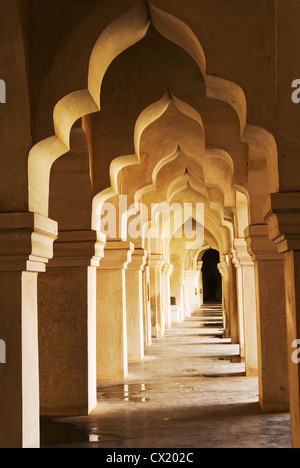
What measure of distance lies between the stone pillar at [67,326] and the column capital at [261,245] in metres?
2.20

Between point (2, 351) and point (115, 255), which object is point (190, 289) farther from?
point (2, 351)

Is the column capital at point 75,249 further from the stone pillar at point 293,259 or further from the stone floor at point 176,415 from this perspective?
the stone pillar at point 293,259

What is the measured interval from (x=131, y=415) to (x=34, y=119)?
4415mm

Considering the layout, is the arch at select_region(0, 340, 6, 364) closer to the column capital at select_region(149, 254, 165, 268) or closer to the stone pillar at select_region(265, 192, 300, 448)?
the stone pillar at select_region(265, 192, 300, 448)

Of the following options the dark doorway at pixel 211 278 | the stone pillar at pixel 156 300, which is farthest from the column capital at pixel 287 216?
the dark doorway at pixel 211 278

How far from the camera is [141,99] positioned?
7422 mm

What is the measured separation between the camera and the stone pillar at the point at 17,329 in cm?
462

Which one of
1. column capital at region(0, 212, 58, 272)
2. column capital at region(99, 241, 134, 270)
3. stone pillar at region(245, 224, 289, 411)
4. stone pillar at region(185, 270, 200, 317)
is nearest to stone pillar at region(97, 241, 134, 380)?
column capital at region(99, 241, 134, 270)

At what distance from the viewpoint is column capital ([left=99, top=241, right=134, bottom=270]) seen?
10.1 meters

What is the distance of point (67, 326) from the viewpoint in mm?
7723

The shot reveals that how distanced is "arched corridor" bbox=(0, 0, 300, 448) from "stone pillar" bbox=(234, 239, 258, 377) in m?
0.03
